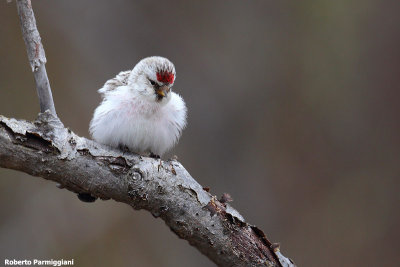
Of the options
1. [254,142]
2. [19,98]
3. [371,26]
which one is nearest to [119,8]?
[19,98]

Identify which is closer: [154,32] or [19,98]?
[19,98]

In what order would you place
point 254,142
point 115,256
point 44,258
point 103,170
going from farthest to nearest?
point 254,142
point 115,256
point 44,258
point 103,170

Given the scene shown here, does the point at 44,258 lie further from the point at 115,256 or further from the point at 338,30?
the point at 338,30

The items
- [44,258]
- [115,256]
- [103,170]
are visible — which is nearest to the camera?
[103,170]

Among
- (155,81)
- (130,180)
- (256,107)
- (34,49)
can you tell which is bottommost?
(130,180)

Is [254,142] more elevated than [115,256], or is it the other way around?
[254,142]

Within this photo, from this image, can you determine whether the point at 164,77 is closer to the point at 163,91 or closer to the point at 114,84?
the point at 163,91

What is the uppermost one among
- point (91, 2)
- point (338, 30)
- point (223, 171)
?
point (338, 30)

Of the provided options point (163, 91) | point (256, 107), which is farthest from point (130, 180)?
point (256, 107)

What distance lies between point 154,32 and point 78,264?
256 cm

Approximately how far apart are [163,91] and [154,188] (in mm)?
838

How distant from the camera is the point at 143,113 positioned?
3256 mm

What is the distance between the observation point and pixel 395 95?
616 cm

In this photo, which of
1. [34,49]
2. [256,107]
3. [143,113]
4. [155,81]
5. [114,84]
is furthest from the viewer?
[256,107]
